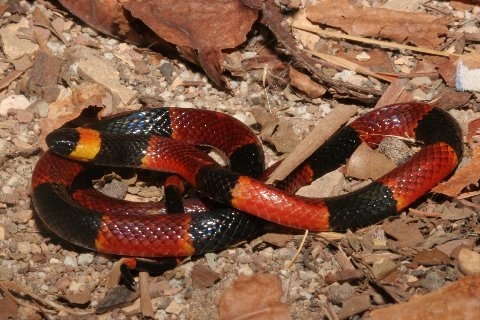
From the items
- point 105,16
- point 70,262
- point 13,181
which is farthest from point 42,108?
point 70,262

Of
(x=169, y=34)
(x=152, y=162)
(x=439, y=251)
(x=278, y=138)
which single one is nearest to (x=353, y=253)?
(x=439, y=251)

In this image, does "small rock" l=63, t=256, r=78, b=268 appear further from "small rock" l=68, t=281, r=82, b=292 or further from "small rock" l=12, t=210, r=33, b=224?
"small rock" l=12, t=210, r=33, b=224

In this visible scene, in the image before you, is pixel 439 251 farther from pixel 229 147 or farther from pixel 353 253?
pixel 229 147

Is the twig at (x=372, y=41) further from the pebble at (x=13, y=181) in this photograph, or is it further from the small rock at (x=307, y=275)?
the pebble at (x=13, y=181)

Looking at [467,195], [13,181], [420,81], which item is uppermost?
[420,81]

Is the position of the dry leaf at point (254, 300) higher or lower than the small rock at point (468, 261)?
lower

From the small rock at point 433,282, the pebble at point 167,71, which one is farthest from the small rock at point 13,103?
the small rock at point 433,282

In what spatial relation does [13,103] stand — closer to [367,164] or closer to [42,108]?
[42,108]

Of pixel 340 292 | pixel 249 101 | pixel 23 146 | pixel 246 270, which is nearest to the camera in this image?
pixel 340 292
